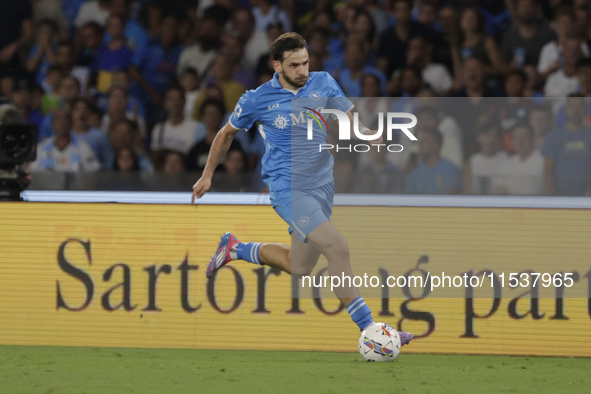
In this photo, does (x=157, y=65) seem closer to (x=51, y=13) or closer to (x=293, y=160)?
(x=51, y=13)

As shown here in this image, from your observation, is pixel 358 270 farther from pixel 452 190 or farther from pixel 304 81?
pixel 304 81

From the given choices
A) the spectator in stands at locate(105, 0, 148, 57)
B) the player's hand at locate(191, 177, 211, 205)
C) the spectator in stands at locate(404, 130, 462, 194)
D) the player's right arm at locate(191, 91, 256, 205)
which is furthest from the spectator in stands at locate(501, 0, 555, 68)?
the player's hand at locate(191, 177, 211, 205)

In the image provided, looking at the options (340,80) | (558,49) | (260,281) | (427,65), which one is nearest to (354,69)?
(340,80)

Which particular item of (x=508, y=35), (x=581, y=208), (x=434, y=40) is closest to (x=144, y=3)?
(x=434, y=40)

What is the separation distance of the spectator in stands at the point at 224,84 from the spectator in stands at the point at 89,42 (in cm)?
143

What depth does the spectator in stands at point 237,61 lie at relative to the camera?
26.8 ft

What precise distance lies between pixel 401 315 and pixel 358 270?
0.45 meters

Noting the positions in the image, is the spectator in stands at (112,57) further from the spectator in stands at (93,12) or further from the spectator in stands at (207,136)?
the spectator in stands at (207,136)

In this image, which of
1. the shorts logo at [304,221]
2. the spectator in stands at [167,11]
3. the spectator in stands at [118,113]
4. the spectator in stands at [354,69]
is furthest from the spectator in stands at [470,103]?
the spectator in stands at [167,11]

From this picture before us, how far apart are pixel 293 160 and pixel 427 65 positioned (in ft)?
10.8

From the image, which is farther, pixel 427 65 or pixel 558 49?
pixel 427 65

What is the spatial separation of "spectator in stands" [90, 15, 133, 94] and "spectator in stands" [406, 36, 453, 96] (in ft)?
9.80

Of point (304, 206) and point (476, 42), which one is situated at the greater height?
point (476, 42)

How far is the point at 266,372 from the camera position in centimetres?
488
